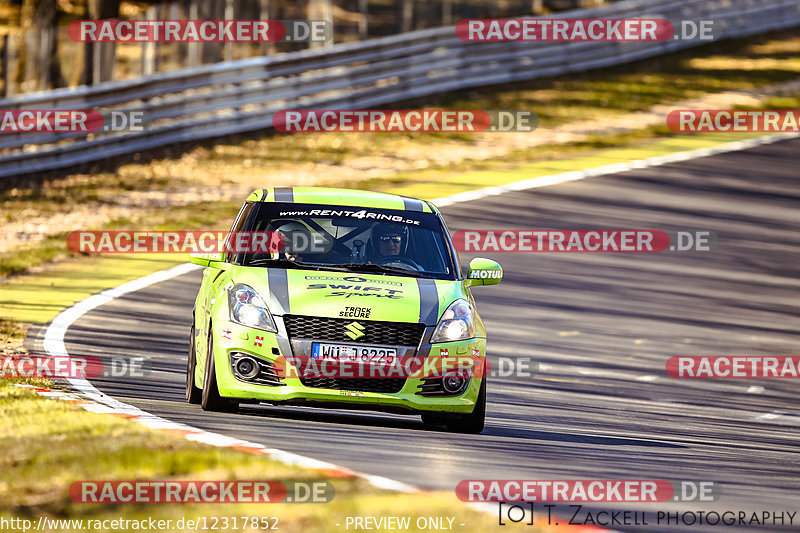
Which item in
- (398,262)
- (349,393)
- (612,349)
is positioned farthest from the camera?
(612,349)

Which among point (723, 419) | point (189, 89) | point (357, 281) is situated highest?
point (189, 89)

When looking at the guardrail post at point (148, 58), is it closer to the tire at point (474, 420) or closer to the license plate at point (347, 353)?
the tire at point (474, 420)

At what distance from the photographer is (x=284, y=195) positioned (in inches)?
447

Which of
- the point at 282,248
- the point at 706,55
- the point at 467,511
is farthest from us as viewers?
the point at 706,55

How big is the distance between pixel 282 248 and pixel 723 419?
4115 millimetres

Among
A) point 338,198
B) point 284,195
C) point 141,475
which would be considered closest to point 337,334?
point 338,198

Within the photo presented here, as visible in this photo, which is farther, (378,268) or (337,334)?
(378,268)

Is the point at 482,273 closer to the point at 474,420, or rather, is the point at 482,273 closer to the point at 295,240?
the point at 474,420

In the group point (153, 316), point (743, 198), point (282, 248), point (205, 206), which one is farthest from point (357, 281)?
point (743, 198)

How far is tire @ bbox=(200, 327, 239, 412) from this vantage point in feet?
32.7

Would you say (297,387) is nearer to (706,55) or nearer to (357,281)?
(357,281)

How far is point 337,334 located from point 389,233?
4.54ft

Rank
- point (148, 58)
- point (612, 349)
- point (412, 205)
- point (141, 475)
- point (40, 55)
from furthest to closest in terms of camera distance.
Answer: point (148, 58) → point (40, 55) → point (612, 349) → point (412, 205) → point (141, 475)

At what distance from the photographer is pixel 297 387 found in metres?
9.70
